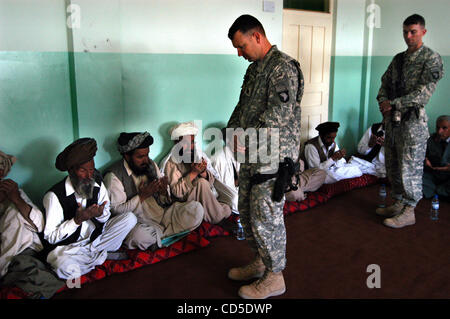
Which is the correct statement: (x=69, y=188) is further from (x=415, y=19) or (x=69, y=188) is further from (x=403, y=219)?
(x=415, y=19)

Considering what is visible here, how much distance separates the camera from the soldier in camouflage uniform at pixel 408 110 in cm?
368

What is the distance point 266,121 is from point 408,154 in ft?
6.90

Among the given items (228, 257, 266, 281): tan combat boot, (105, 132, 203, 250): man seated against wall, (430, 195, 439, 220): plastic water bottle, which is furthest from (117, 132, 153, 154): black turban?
(430, 195, 439, 220): plastic water bottle

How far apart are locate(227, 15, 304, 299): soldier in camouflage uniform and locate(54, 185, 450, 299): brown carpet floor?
0.34m

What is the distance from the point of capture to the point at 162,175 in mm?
4059

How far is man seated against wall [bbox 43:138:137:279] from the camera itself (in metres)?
3.00

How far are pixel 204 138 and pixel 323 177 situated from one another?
1.54 metres

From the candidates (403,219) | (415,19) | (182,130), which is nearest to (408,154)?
(403,219)

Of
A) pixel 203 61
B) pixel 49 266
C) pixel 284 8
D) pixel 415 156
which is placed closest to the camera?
pixel 49 266

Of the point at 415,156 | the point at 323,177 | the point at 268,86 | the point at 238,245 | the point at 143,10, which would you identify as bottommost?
the point at 238,245

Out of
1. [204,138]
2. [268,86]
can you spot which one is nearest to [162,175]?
[204,138]

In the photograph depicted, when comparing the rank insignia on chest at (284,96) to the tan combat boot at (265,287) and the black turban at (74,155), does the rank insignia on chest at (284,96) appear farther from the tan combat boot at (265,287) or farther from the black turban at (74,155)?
the black turban at (74,155)

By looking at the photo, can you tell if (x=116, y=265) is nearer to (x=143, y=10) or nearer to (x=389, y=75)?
(x=143, y=10)

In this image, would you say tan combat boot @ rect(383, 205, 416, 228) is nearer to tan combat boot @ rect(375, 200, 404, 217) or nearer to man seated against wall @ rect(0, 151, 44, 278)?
tan combat boot @ rect(375, 200, 404, 217)
